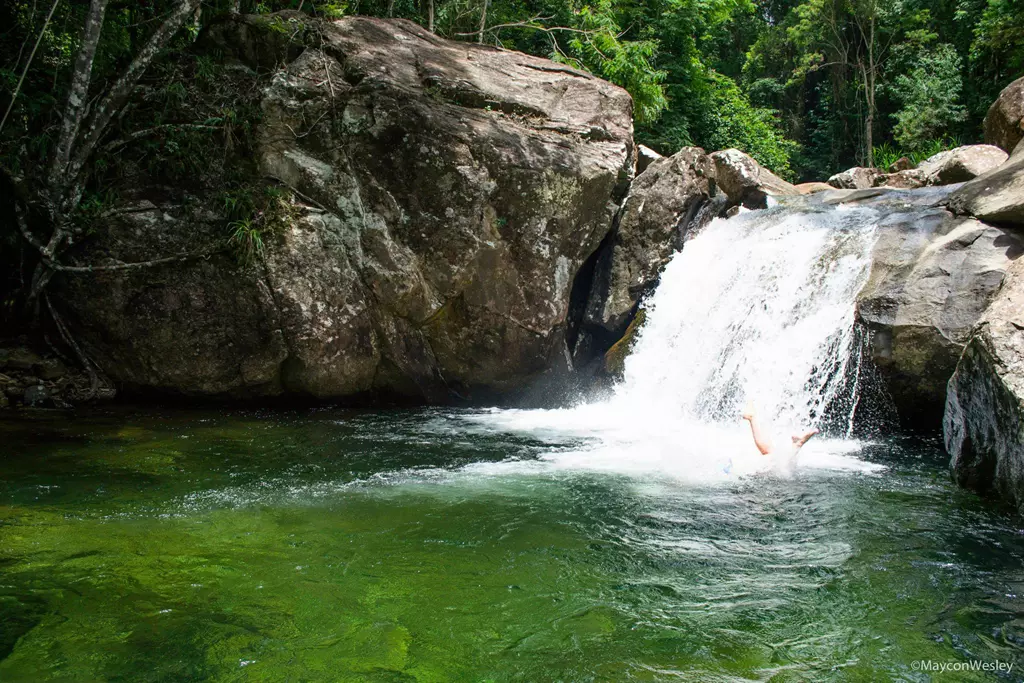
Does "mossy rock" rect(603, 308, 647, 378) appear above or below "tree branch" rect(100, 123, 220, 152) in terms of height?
below

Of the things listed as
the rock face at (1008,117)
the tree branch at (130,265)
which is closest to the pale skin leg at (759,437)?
the tree branch at (130,265)

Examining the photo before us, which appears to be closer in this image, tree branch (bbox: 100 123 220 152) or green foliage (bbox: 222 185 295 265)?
green foliage (bbox: 222 185 295 265)

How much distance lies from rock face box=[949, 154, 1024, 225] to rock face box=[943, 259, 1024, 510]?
236 cm

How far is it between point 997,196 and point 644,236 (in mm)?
4457

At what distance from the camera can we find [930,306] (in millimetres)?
7559

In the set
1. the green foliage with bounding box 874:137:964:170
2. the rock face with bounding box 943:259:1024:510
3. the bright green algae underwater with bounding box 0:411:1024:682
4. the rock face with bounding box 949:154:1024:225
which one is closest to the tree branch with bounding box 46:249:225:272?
the bright green algae underwater with bounding box 0:411:1024:682

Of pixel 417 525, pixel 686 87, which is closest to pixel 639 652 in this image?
pixel 417 525

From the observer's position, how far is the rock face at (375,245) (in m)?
8.59

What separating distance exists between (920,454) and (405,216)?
6108 mm

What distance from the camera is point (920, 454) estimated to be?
717 centimetres

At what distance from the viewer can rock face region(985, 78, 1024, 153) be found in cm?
1175

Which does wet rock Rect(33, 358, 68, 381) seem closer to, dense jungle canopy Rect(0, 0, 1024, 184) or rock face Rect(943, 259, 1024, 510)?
dense jungle canopy Rect(0, 0, 1024, 184)

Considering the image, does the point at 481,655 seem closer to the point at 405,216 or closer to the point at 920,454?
the point at 920,454

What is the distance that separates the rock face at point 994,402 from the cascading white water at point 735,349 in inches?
59.0
